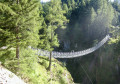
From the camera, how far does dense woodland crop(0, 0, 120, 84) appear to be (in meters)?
5.35

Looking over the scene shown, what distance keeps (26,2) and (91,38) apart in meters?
22.6

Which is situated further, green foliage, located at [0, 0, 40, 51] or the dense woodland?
the dense woodland

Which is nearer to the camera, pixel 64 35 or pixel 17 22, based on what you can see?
pixel 17 22

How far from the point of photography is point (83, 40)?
2714cm

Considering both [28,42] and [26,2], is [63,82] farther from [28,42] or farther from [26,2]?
[26,2]

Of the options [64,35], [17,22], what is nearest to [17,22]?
[17,22]

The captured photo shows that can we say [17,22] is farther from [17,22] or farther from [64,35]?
[64,35]


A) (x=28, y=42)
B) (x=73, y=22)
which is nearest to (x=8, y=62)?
(x=28, y=42)

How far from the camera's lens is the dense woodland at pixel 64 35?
211 inches

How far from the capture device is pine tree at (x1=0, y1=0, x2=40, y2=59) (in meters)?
5.07

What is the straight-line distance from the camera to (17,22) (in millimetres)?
5059

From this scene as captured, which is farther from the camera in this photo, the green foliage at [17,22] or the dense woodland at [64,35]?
the dense woodland at [64,35]

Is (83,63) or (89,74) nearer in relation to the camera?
(89,74)

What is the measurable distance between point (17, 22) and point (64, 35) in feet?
83.6
